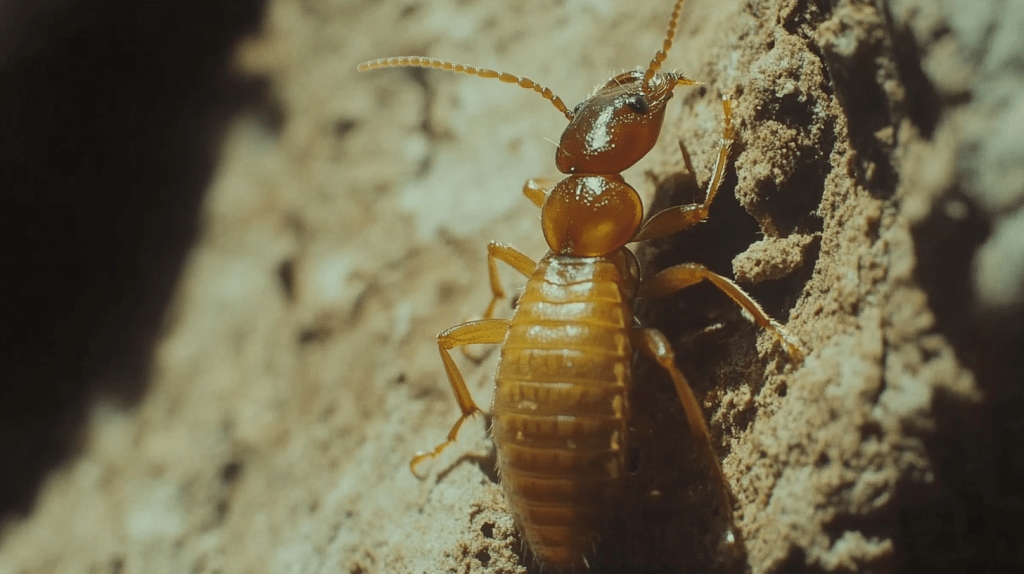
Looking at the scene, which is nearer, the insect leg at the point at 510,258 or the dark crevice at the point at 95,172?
the insect leg at the point at 510,258

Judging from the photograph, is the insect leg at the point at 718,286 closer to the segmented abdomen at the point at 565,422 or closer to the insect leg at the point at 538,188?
the segmented abdomen at the point at 565,422

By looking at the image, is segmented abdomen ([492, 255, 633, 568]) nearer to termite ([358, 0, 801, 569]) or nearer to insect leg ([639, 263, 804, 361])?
termite ([358, 0, 801, 569])

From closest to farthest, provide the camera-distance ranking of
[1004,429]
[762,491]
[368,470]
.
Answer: [1004,429], [762,491], [368,470]

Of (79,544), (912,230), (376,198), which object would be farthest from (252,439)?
(912,230)

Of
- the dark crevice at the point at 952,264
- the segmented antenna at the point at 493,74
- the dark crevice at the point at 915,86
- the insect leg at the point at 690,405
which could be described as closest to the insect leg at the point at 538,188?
the segmented antenna at the point at 493,74

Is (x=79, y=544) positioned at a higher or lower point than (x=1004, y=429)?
higher

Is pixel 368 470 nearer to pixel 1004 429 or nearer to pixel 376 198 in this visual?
pixel 376 198
